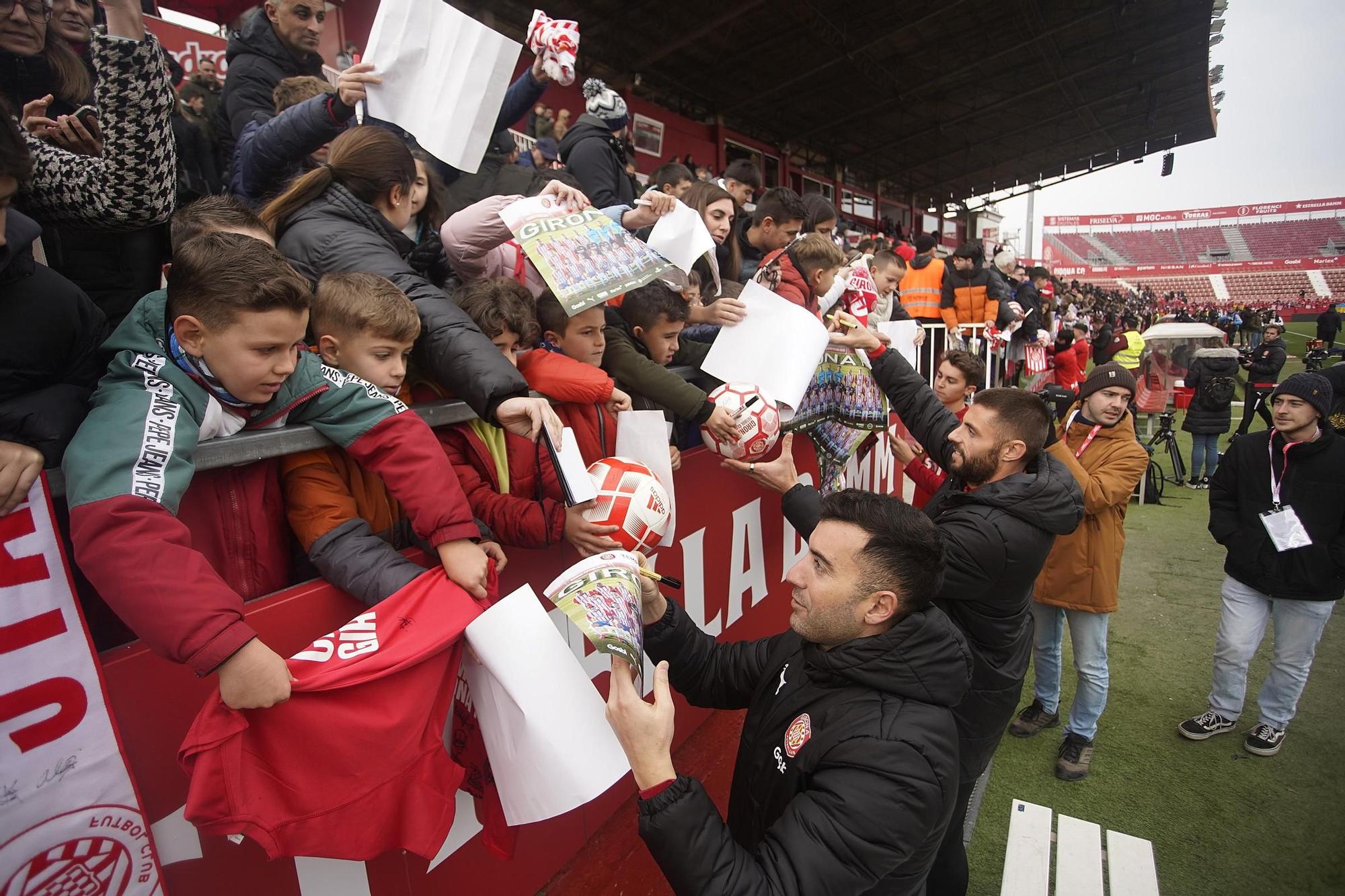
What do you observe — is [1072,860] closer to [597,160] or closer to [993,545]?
[993,545]

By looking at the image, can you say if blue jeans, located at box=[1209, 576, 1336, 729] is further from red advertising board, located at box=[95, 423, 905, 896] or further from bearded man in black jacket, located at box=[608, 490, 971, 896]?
bearded man in black jacket, located at box=[608, 490, 971, 896]

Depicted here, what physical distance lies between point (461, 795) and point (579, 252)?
6.06 feet

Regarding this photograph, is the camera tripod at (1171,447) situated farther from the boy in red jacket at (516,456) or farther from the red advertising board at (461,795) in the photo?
the boy in red jacket at (516,456)

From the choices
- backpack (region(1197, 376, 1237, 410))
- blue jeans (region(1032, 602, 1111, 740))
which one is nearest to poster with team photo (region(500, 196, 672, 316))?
blue jeans (region(1032, 602, 1111, 740))

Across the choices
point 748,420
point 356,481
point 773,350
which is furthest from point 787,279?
point 356,481

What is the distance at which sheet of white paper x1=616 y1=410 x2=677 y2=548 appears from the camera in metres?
2.54

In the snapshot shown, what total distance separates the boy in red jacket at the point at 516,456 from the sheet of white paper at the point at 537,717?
51 centimetres

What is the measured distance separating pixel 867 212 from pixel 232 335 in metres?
33.1

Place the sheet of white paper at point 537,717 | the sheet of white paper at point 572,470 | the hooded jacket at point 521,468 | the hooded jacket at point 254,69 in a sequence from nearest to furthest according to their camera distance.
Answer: the sheet of white paper at point 537,717 → the sheet of white paper at point 572,470 → the hooded jacket at point 521,468 → the hooded jacket at point 254,69

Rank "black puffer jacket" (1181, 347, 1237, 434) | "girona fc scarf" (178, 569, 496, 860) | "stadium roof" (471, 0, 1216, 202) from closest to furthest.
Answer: "girona fc scarf" (178, 569, 496, 860)
"black puffer jacket" (1181, 347, 1237, 434)
"stadium roof" (471, 0, 1216, 202)

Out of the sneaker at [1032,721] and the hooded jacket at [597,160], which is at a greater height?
the hooded jacket at [597,160]

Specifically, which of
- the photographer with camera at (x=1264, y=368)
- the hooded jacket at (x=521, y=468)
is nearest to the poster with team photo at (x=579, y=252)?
the hooded jacket at (x=521, y=468)

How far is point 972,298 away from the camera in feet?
33.0

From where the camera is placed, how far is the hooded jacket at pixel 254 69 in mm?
3371
